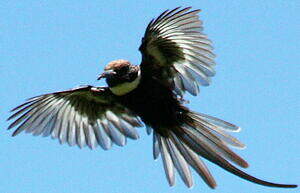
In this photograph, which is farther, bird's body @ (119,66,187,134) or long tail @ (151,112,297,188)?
bird's body @ (119,66,187,134)

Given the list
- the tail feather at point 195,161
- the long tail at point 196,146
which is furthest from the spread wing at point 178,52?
the tail feather at point 195,161

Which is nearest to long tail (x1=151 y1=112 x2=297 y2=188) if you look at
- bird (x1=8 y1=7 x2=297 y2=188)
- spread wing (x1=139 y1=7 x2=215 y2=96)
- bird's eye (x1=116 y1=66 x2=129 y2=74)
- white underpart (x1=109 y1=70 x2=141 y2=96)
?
bird (x1=8 y1=7 x2=297 y2=188)

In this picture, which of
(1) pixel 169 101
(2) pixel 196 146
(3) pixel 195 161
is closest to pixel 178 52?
(1) pixel 169 101

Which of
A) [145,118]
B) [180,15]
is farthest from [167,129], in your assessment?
[180,15]

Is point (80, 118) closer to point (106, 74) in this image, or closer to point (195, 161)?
point (106, 74)

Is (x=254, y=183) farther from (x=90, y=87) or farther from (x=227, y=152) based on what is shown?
(x=90, y=87)

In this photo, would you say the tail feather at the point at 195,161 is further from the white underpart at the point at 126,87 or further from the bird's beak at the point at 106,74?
the bird's beak at the point at 106,74

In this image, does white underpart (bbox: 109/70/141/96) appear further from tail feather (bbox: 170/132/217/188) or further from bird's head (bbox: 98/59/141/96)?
tail feather (bbox: 170/132/217/188)
